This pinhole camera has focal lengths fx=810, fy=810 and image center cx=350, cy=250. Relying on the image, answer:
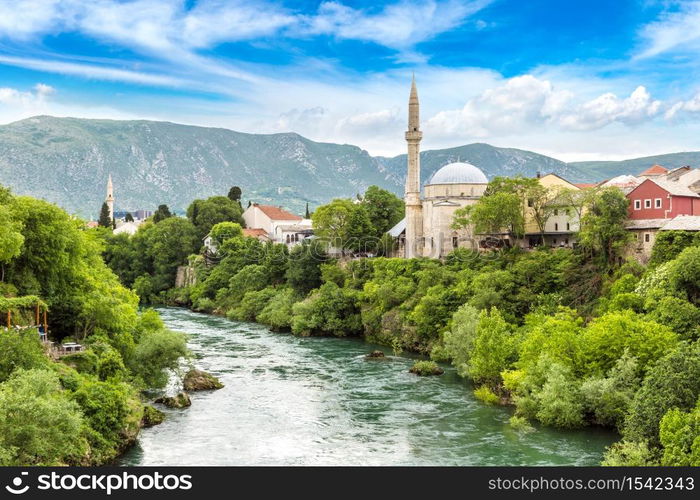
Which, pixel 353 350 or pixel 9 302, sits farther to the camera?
pixel 353 350

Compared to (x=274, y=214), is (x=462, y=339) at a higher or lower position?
lower

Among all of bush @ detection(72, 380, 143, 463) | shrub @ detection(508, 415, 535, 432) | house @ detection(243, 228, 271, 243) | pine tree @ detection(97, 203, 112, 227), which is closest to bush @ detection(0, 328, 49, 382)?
bush @ detection(72, 380, 143, 463)

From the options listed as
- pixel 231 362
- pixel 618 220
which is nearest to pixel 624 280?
pixel 618 220

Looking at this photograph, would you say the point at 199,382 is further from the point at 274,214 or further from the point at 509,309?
the point at 274,214

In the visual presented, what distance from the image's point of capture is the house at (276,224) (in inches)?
4119

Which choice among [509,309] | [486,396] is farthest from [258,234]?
[486,396]

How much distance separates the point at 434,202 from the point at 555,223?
12096mm

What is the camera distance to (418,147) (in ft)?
256

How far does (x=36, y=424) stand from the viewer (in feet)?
76.7

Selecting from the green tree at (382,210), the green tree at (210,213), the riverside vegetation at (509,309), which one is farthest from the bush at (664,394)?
the green tree at (210,213)

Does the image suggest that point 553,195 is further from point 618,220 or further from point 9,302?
point 9,302

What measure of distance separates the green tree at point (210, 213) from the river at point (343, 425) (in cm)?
6031

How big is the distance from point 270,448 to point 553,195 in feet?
135
